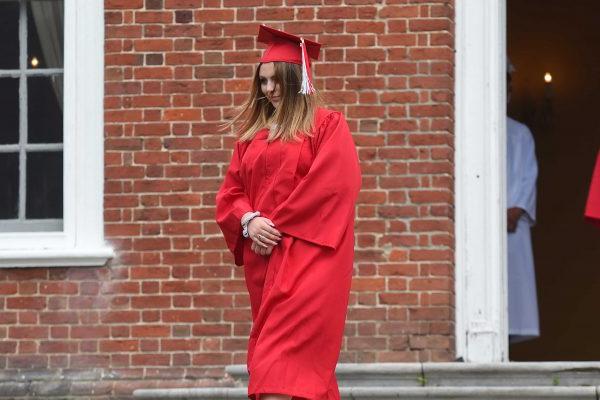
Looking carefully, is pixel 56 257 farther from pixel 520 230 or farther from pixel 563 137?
pixel 563 137

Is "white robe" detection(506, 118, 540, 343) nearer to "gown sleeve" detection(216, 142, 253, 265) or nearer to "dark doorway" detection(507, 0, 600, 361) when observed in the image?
"dark doorway" detection(507, 0, 600, 361)

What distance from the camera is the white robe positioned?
33.4 ft

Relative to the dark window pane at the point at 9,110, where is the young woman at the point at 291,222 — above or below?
below

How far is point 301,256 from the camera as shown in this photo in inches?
277

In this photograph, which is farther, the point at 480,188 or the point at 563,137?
the point at 563,137

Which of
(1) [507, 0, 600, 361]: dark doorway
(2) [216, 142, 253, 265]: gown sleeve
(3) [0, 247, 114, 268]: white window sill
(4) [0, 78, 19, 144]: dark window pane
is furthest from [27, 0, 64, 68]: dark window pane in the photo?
(1) [507, 0, 600, 361]: dark doorway

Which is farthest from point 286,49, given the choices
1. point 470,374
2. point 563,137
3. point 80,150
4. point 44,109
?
point 563,137

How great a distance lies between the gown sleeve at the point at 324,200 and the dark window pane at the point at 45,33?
3.21 metres

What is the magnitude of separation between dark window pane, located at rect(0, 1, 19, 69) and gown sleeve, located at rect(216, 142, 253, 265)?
307 cm

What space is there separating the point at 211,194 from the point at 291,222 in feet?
8.16

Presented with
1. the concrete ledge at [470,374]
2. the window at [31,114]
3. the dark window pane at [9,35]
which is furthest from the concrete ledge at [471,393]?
the dark window pane at [9,35]

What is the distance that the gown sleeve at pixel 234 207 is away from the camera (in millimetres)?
7207

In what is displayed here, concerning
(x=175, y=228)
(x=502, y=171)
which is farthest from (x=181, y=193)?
(x=502, y=171)

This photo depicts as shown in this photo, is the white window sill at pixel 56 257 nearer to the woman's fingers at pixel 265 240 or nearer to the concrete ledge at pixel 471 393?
the concrete ledge at pixel 471 393
